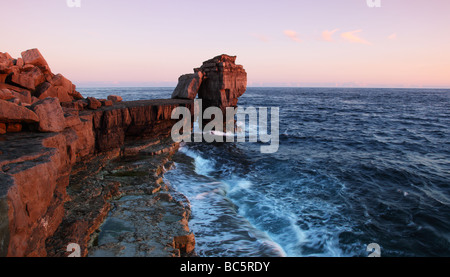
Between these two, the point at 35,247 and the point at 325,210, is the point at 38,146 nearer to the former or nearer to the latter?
the point at 35,247

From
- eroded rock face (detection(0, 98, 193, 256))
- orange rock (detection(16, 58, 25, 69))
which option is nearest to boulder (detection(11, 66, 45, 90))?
orange rock (detection(16, 58, 25, 69))

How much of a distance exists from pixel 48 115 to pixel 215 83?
17.2 metres

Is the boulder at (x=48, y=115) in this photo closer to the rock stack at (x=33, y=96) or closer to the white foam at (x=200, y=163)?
the rock stack at (x=33, y=96)

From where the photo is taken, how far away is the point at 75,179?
891cm

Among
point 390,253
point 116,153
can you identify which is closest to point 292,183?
point 390,253

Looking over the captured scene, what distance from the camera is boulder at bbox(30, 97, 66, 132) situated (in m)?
6.98

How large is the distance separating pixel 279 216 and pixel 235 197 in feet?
7.30

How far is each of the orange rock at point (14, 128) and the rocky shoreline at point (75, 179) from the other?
0.02 m

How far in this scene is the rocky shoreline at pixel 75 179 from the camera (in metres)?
4.32

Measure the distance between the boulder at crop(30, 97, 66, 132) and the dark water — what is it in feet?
16.4

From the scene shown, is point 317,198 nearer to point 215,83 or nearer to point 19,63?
point 19,63

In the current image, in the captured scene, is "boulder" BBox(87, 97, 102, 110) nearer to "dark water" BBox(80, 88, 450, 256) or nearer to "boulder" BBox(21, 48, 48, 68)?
"boulder" BBox(21, 48, 48, 68)

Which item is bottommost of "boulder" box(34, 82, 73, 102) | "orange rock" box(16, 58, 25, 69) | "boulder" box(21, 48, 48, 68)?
"boulder" box(34, 82, 73, 102)

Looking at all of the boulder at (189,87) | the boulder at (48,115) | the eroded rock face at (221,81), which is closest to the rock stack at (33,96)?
the boulder at (48,115)
